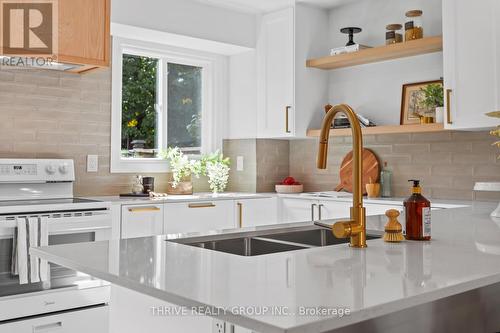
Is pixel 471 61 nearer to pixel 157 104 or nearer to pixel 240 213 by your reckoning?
pixel 240 213

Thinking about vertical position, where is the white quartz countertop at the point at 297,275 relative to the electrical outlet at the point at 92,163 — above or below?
below

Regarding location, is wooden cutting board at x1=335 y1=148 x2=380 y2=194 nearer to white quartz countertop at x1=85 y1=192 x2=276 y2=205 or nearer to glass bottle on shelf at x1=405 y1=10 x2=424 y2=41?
white quartz countertop at x1=85 y1=192 x2=276 y2=205

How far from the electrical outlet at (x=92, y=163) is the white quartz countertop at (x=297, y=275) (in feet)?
8.47

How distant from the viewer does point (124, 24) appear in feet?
12.9

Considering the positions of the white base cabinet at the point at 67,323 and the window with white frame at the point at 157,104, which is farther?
the window with white frame at the point at 157,104

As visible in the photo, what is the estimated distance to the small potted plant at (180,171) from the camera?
437 centimetres

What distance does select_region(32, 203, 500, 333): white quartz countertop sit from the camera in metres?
0.88

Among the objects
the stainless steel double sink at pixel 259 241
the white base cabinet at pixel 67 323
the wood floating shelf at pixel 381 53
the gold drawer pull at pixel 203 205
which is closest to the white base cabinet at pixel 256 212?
the gold drawer pull at pixel 203 205

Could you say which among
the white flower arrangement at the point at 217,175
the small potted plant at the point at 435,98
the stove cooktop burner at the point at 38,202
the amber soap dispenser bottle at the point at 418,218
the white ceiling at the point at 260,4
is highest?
the white ceiling at the point at 260,4

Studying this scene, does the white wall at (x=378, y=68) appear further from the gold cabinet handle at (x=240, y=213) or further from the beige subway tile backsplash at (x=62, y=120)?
the beige subway tile backsplash at (x=62, y=120)

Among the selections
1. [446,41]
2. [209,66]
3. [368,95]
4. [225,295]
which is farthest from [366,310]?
[209,66]

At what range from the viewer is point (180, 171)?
4.42 m

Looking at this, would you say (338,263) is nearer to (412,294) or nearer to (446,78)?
(412,294)

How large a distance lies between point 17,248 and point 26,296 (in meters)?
0.27
